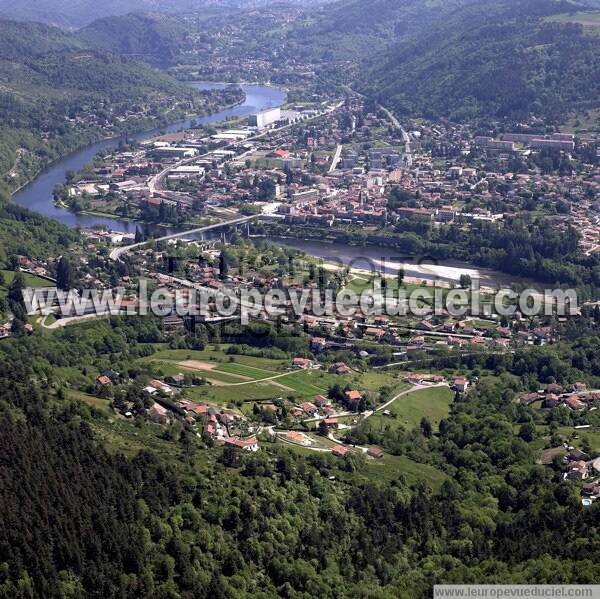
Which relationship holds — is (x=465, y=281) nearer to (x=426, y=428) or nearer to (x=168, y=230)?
(x=426, y=428)

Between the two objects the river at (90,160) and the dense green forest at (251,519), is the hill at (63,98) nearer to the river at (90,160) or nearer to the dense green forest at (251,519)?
the river at (90,160)

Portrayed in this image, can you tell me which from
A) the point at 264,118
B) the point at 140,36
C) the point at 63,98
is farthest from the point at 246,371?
the point at 140,36

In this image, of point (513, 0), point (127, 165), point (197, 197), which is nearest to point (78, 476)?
point (197, 197)

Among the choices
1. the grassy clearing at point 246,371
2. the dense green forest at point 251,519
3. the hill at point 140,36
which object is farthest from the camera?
the hill at point 140,36

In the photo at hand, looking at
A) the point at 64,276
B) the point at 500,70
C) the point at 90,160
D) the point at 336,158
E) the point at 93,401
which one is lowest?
the point at 93,401

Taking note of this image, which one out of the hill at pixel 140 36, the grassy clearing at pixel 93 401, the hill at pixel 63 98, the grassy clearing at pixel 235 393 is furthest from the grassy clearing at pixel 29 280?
the hill at pixel 140 36

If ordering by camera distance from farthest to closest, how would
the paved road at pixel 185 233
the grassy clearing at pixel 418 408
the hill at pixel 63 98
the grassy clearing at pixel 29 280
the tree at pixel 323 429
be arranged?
the hill at pixel 63 98 < the paved road at pixel 185 233 < the grassy clearing at pixel 29 280 < the grassy clearing at pixel 418 408 < the tree at pixel 323 429
